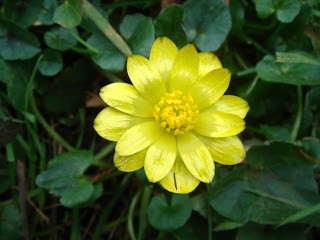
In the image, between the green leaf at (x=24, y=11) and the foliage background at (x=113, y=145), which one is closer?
the foliage background at (x=113, y=145)

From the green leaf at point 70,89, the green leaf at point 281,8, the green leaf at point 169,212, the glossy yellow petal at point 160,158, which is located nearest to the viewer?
the glossy yellow petal at point 160,158

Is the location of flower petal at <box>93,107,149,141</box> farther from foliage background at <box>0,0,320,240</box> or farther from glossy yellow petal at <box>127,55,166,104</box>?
foliage background at <box>0,0,320,240</box>

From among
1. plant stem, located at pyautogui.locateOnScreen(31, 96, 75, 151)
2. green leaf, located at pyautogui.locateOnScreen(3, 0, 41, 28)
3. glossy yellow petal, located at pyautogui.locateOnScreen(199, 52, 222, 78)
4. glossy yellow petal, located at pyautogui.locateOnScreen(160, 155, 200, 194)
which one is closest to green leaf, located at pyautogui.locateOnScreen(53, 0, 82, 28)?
green leaf, located at pyautogui.locateOnScreen(3, 0, 41, 28)

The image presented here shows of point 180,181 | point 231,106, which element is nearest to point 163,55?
point 231,106

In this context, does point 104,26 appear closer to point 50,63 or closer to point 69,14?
point 69,14

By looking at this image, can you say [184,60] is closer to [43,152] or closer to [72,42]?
[72,42]

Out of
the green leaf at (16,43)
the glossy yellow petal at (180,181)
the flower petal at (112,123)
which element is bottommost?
the glossy yellow petal at (180,181)

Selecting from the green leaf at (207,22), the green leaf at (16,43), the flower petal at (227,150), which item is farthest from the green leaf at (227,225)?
the green leaf at (16,43)

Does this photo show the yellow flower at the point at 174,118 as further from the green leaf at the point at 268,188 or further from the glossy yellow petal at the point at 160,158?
the green leaf at the point at 268,188
